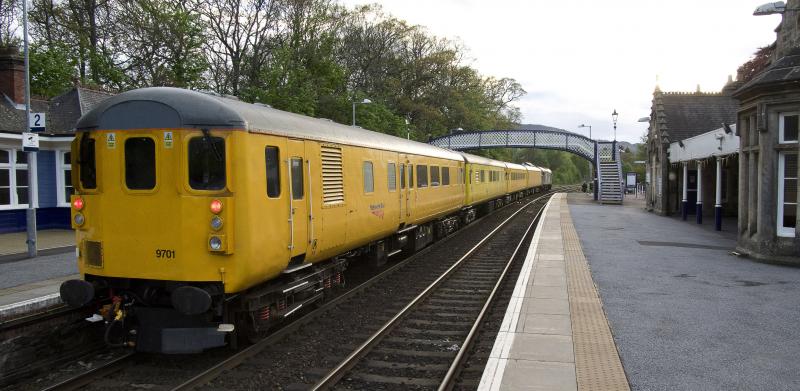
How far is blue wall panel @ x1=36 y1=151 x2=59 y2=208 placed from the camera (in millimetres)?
18641

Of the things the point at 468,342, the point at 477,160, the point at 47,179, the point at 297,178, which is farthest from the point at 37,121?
the point at 477,160

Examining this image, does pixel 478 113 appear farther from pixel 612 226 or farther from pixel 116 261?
pixel 116 261

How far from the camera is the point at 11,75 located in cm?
1920

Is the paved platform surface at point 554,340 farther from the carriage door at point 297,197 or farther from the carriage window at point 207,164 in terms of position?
the carriage window at point 207,164

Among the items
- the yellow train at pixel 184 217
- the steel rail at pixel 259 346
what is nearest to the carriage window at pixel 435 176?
the steel rail at pixel 259 346

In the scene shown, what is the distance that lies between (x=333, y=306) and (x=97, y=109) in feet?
14.7

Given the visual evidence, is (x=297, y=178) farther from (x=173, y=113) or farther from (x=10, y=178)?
(x=10, y=178)

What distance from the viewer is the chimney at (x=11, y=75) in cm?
1898

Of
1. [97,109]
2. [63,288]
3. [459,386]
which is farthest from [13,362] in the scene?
[459,386]

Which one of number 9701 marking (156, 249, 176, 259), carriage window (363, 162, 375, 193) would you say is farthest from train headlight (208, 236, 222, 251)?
carriage window (363, 162, 375, 193)

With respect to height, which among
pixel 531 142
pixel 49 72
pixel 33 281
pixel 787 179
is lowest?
pixel 33 281

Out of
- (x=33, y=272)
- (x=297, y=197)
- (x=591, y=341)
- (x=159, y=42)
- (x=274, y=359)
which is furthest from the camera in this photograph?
(x=159, y=42)

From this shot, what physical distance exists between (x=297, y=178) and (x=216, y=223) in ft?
5.26

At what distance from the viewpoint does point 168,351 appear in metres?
6.20
